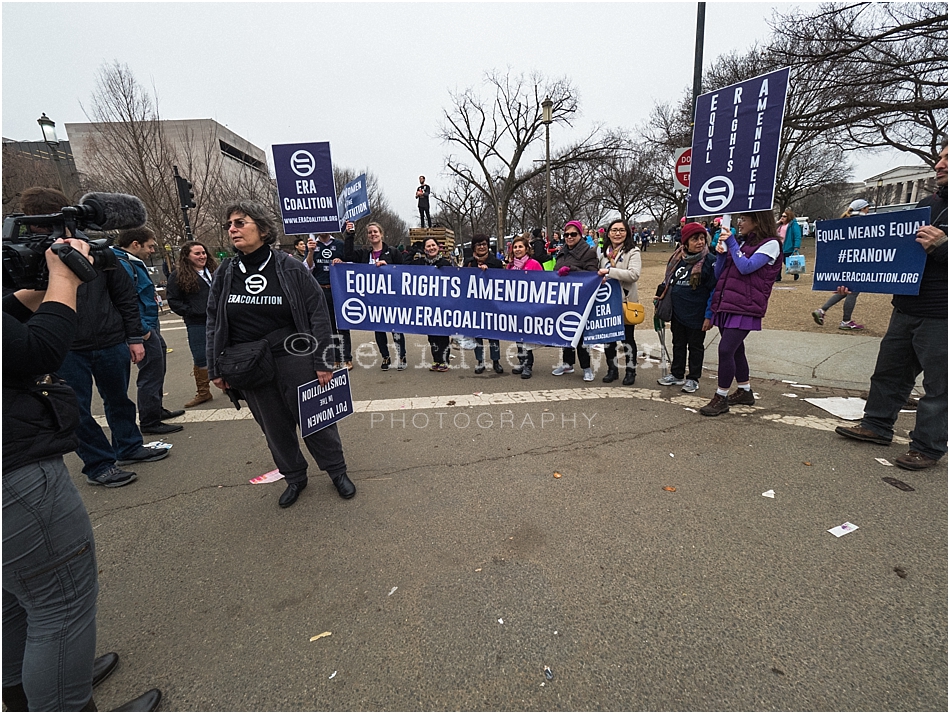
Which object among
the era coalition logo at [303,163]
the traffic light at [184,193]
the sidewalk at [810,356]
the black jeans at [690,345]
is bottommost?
the sidewalk at [810,356]

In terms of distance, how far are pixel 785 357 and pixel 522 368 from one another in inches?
141

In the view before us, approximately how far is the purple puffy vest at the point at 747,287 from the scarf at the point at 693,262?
1.34ft

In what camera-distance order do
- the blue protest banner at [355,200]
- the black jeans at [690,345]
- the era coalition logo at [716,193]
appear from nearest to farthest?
the era coalition logo at [716,193] < the black jeans at [690,345] < the blue protest banner at [355,200]

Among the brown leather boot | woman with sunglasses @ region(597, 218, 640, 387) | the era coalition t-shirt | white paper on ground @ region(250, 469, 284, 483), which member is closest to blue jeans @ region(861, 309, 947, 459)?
woman with sunglasses @ region(597, 218, 640, 387)

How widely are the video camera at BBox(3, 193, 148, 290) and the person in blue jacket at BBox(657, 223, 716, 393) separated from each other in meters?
4.92

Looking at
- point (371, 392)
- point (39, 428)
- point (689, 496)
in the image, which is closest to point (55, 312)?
point (39, 428)

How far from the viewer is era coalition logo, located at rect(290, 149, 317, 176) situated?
19.3 feet

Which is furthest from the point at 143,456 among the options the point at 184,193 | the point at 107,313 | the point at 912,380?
the point at 184,193

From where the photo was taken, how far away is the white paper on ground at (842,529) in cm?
277

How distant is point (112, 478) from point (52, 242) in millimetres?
2881

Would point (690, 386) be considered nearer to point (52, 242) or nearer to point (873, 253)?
point (873, 253)

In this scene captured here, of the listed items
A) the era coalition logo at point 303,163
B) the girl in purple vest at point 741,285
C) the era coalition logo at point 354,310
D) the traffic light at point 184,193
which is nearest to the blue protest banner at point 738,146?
the girl in purple vest at point 741,285

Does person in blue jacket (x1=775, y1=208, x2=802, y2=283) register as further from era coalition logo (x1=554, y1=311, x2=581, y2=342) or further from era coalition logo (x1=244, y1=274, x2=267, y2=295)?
era coalition logo (x1=244, y1=274, x2=267, y2=295)

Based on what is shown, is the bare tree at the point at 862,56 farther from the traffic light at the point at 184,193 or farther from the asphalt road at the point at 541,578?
the traffic light at the point at 184,193
